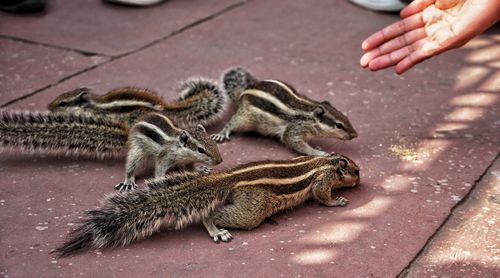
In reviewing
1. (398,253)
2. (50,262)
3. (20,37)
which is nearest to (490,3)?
(398,253)

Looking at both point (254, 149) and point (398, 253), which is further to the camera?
point (254, 149)

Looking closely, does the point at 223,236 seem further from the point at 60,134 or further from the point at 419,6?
the point at 419,6

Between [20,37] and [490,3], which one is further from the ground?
[490,3]

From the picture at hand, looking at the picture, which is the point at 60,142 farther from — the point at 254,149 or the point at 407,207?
the point at 407,207

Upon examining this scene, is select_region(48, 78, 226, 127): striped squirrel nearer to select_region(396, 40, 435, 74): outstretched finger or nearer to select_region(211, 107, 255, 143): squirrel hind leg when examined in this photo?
select_region(211, 107, 255, 143): squirrel hind leg

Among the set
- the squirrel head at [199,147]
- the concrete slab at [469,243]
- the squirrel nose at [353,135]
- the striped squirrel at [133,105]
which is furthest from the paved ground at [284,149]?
the squirrel head at [199,147]

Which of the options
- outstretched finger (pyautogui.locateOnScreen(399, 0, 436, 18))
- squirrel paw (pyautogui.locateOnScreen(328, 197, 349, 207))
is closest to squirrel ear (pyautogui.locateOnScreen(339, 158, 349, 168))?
squirrel paw (pyautogui.locateOnScreen(328, 197, 349, 207))

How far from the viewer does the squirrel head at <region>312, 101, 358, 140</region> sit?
4844 mm

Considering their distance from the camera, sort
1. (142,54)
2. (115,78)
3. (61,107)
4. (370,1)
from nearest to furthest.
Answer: (61,107) → (115,78) → (142,54) → (370,1)

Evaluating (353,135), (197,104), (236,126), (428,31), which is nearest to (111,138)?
(197,104)

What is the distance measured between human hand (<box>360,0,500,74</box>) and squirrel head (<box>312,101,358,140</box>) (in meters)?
0.39

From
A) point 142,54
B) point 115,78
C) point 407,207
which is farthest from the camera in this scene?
point 142,54

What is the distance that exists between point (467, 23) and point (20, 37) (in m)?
3.47

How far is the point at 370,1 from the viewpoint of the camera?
721cm
